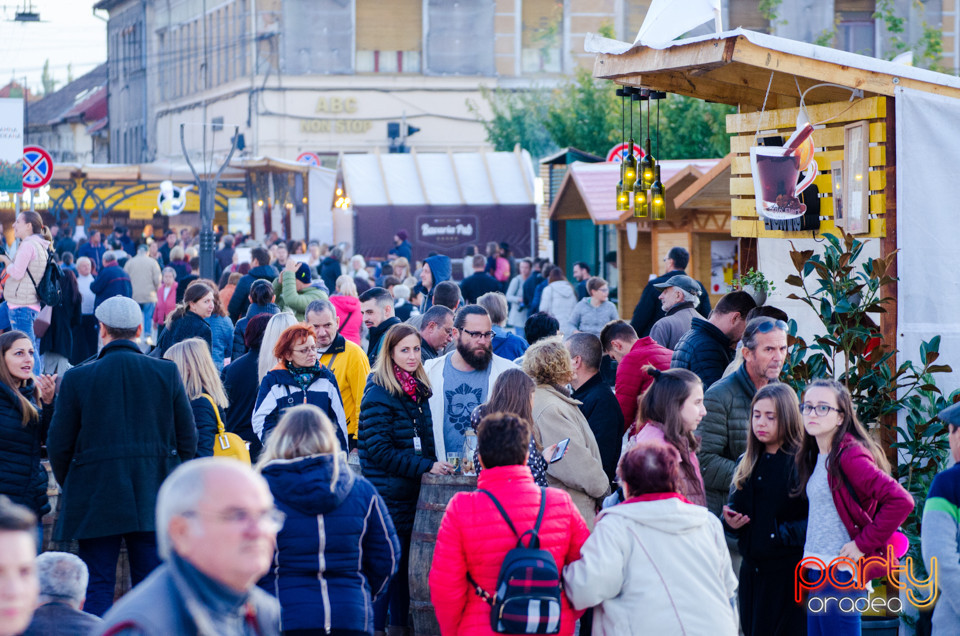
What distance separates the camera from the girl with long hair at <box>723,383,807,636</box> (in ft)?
17.6

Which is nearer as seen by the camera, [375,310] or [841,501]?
[841,501]

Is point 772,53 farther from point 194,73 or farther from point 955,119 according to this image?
point 194,73

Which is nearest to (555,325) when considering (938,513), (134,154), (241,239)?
(938,513)

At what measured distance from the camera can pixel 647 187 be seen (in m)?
10.5

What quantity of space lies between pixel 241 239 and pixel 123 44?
3386 centimetres

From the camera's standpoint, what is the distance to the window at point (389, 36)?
45438 millimetres

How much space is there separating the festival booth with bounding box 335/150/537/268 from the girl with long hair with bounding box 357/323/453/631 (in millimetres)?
23244

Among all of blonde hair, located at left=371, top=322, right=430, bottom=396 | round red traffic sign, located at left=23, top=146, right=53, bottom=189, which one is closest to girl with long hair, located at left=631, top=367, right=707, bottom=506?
blonde hair, located at left=371, top=322, right=430, bottom=396

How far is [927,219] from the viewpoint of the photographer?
727 centimetres

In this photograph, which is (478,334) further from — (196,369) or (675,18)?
(675,18)

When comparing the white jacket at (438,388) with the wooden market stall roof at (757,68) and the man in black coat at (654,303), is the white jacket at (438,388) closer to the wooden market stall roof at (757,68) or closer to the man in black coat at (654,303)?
the wooden market stall roof at (757,68)

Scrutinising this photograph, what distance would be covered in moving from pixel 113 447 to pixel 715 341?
3533 millimetres

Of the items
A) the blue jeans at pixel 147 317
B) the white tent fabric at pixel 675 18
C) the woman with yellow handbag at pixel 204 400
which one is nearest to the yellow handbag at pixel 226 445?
A: the woman with yellow handbag at pixel 204 400

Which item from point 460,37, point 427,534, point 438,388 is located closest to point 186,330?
point 438,388
